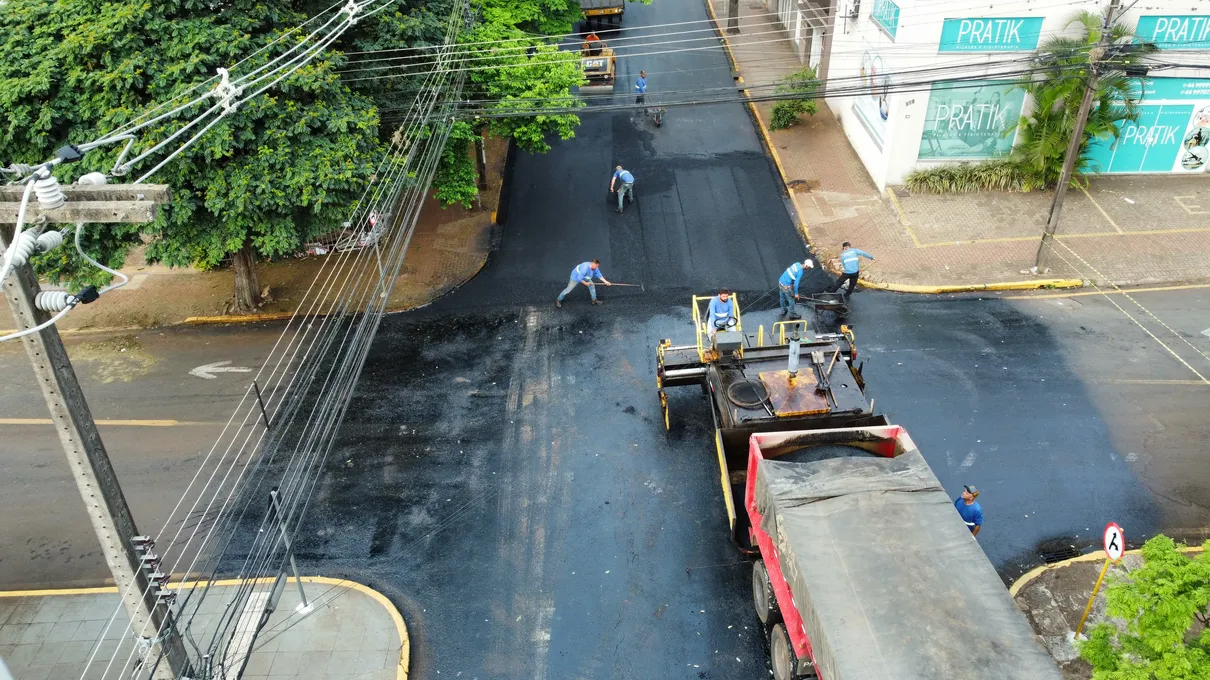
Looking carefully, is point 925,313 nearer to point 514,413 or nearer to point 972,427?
point 972,427

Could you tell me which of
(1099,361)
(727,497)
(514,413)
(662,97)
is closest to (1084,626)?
(727,497)

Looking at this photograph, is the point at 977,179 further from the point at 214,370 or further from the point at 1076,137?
the point at 214,370

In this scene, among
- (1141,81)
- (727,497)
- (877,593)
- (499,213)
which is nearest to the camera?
(877,593)

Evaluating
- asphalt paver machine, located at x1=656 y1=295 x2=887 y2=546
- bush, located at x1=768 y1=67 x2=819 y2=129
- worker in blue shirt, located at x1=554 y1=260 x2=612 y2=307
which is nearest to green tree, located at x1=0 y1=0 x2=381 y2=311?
worker in blue shirt, located at x1=554 y1=260 x2=612 y2=307

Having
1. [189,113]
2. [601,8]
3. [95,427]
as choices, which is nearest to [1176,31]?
[601,8]

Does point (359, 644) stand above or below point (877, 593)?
below

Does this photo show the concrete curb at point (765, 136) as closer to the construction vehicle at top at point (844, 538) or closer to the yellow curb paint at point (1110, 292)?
the yellow curb paint at point (1110, 292)

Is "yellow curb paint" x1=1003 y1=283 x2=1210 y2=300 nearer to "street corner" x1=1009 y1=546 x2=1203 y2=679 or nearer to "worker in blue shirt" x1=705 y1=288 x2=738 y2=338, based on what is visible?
"worker in blue shirt" x1=705 y1=288 x2=738 y2=338

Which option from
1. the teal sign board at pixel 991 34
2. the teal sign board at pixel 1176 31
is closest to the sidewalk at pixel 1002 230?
the teal sign board at pixel 1176 31
